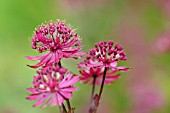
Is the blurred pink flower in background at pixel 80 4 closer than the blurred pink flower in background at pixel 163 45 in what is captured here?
No

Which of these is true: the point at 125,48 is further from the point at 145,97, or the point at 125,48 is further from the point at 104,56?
the point at 104,56

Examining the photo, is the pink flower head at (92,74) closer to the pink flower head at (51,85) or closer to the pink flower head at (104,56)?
the pink flower head at (104,56)

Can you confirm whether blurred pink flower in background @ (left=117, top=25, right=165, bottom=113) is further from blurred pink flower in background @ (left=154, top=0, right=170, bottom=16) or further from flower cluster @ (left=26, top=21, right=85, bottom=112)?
flower cluster @ (left=26, top=21, right=85, bottom=112)

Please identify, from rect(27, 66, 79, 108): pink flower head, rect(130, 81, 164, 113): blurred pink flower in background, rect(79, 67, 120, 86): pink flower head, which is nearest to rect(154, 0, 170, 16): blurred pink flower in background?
rect(130, 81, 164, 113): blurred pink flower in background

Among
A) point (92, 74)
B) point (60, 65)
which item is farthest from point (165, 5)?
point (60, 65)

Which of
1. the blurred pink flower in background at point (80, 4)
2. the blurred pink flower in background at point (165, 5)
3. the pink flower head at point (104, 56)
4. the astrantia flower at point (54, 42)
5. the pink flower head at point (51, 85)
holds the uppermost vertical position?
the blurred pink flower in background at point (80, 4)

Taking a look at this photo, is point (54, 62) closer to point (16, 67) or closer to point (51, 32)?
point (51, 32)

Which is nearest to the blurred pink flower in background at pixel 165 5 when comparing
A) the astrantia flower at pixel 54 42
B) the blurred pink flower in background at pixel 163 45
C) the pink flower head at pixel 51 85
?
the blurred pink flower in background at pixel 163 45

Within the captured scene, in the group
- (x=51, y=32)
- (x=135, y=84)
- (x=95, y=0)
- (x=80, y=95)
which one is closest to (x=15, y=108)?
(x=80, y=95)
